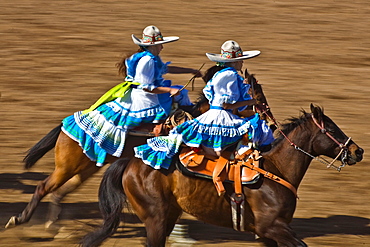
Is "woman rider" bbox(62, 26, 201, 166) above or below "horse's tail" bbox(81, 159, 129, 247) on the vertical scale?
above

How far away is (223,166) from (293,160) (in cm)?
67

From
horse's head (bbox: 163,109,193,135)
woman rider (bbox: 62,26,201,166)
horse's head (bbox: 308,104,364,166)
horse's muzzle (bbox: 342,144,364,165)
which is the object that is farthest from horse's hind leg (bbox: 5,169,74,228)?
horse's muzzle (bbox: 342,144,364,165)

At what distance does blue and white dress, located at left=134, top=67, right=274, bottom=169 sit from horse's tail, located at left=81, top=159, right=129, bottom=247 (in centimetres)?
30

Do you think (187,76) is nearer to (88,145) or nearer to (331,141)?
(88,145)

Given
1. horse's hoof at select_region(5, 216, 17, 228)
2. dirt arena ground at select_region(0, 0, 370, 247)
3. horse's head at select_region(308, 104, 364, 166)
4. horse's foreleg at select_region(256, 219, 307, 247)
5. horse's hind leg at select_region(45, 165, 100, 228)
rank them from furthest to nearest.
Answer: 1. dirt arena ground at select_region(0, 0, 370, 247)
2. horse's hind leg at select_region(45, 165, 100, 228)
3. horse's hoof at select_region(5, 216, 17, 228)
4. horse's head at select_region(308, 104, 364, 166)
5. horse's foreleg at select_region(256, 219, 307, 247)

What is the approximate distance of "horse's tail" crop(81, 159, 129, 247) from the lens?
21.0ft

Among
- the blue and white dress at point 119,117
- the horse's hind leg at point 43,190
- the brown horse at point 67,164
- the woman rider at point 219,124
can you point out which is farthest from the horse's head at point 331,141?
the horse's hind leg at point 43,190

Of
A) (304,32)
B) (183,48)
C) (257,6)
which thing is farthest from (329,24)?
(183,48)

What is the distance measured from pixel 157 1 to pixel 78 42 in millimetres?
4408

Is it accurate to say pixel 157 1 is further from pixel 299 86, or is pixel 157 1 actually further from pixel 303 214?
pixel 303 214

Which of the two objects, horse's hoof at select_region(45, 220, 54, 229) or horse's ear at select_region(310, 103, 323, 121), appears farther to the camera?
horse's hoof at select_region(45, 220, 54, 229)

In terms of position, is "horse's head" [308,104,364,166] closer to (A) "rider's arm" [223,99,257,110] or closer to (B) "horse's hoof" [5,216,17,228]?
(A) "rider's arm" [223,99,257,110]

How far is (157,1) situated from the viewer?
2028 cm

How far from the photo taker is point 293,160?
6.50 meters
